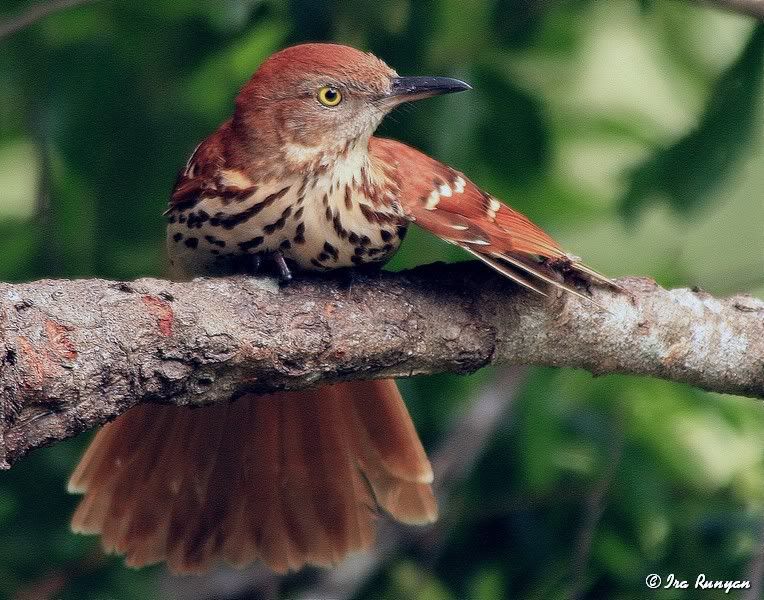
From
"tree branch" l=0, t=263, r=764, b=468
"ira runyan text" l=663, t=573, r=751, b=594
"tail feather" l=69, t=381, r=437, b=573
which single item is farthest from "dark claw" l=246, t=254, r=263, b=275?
"ira runyan text" l=663, t=573, r=751, b=594

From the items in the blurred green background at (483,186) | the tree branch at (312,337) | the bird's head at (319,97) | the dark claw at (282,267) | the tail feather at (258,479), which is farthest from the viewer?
the blurred green background at (483,186)

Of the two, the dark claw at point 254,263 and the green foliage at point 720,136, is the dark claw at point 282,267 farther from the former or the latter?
the green foliage at point 720,136

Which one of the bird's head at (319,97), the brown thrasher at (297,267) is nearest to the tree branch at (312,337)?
the brown thrasher at (297,267)

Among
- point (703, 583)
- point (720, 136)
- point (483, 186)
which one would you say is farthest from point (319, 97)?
point (703, 583)

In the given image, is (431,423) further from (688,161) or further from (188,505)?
(688,161)

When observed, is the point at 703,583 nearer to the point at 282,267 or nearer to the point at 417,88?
the point at 282,267

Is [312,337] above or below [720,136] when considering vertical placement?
below
